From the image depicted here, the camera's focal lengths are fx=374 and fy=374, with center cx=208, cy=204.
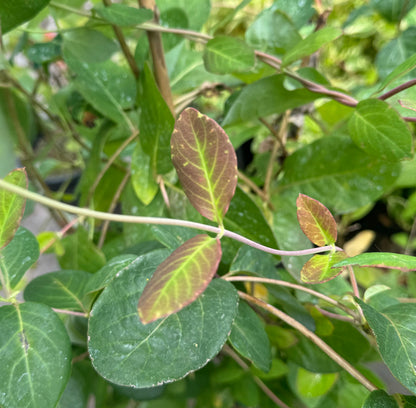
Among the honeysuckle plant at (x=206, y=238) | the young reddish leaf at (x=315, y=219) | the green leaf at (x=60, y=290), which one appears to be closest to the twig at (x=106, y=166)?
the honeysuckle plant at (x=206, y=238)

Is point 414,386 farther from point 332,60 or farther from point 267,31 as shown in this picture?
point 332,60

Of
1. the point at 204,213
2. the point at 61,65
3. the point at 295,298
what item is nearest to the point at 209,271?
the point at 204,213

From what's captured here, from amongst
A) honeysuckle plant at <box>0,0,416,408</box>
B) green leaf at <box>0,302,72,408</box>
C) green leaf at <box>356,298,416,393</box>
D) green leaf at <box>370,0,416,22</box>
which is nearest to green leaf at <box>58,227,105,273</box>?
honeysuckle plant at <box>0,0,416,408</box>

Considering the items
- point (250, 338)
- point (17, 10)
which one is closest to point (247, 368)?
point (250, 338)

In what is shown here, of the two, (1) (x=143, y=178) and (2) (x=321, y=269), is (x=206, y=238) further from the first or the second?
(1) (x=143, y=178)

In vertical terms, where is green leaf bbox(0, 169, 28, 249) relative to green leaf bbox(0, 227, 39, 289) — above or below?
above

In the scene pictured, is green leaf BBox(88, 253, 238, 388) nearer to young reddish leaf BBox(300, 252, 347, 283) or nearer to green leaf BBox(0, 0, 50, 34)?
young reddish leaf BBox(300, 252, 347, 283)

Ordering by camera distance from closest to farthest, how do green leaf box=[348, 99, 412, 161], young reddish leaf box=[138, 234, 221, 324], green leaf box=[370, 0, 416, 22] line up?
young reddish leaf box=[138, 234, 221, 324], green leaf box=[348, 99, 412, 161], green leaf box=[370, 0, 416, 22]
